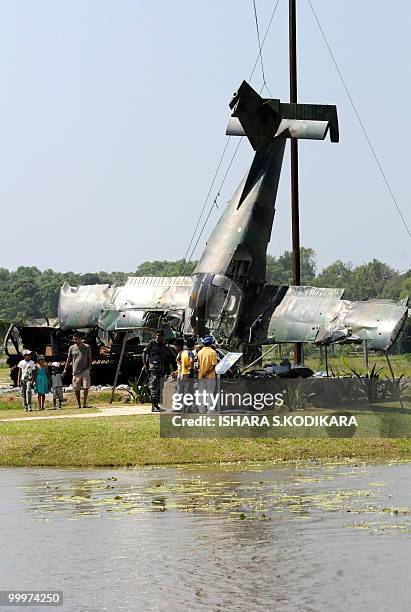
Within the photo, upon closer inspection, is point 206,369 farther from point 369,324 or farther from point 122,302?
point 122,302

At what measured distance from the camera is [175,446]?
2069 centimetres

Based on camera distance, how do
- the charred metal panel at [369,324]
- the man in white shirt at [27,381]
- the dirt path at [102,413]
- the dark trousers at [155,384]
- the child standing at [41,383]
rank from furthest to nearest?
the child standing at [41,383], the man in white shirt at [27,381], the charred metal panel at [369,324], the dark trousers at [155,384], the dirt path at [102,413]

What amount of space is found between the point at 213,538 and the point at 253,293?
56.3ft

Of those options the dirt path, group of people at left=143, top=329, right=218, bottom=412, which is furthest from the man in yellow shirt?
the dirt path

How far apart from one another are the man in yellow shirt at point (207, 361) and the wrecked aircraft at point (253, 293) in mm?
3941

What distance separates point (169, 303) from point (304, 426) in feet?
29.7

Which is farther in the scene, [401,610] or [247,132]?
[247,132]

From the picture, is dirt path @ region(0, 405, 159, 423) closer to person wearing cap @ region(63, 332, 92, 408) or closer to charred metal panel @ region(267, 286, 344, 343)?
person wearing cap @ region(63, 332, 92, 408)

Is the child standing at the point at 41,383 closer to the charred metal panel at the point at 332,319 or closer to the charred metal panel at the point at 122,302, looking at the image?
the charred metal panel at the point at 122,302

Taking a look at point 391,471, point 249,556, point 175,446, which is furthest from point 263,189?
point 249,556

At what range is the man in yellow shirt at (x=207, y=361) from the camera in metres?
23.5

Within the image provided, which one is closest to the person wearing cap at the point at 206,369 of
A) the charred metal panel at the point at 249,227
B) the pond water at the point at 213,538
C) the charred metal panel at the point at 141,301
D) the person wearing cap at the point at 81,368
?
the person wearing cap at the point at 81,368

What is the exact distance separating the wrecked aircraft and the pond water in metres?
9.00

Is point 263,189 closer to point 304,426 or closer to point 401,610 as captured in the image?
point 304,426
